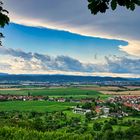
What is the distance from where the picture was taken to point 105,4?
11.5 m

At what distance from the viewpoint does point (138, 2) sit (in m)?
11.1

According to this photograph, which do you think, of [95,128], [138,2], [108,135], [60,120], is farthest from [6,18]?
[60,120]

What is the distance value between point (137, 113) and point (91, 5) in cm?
18659

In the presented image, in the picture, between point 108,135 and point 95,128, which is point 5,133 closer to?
point 108,135

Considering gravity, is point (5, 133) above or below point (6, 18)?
below

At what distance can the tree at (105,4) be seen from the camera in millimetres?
11227

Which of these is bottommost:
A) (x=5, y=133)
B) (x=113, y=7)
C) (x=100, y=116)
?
(x=100, y=116)

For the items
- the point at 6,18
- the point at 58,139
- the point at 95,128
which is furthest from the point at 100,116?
the point at 6,18

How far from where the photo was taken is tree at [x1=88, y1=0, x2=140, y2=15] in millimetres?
11227

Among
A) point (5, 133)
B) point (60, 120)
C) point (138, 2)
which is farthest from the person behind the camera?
point (60, 120)

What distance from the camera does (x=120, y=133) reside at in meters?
115

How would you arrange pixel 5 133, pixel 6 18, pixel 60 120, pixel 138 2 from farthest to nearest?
pixel 60 120, pixel 5 133, pixel 6 18, pixel 138 2

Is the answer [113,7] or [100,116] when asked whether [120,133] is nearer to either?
[100,116]

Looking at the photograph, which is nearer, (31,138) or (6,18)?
(6,18)
